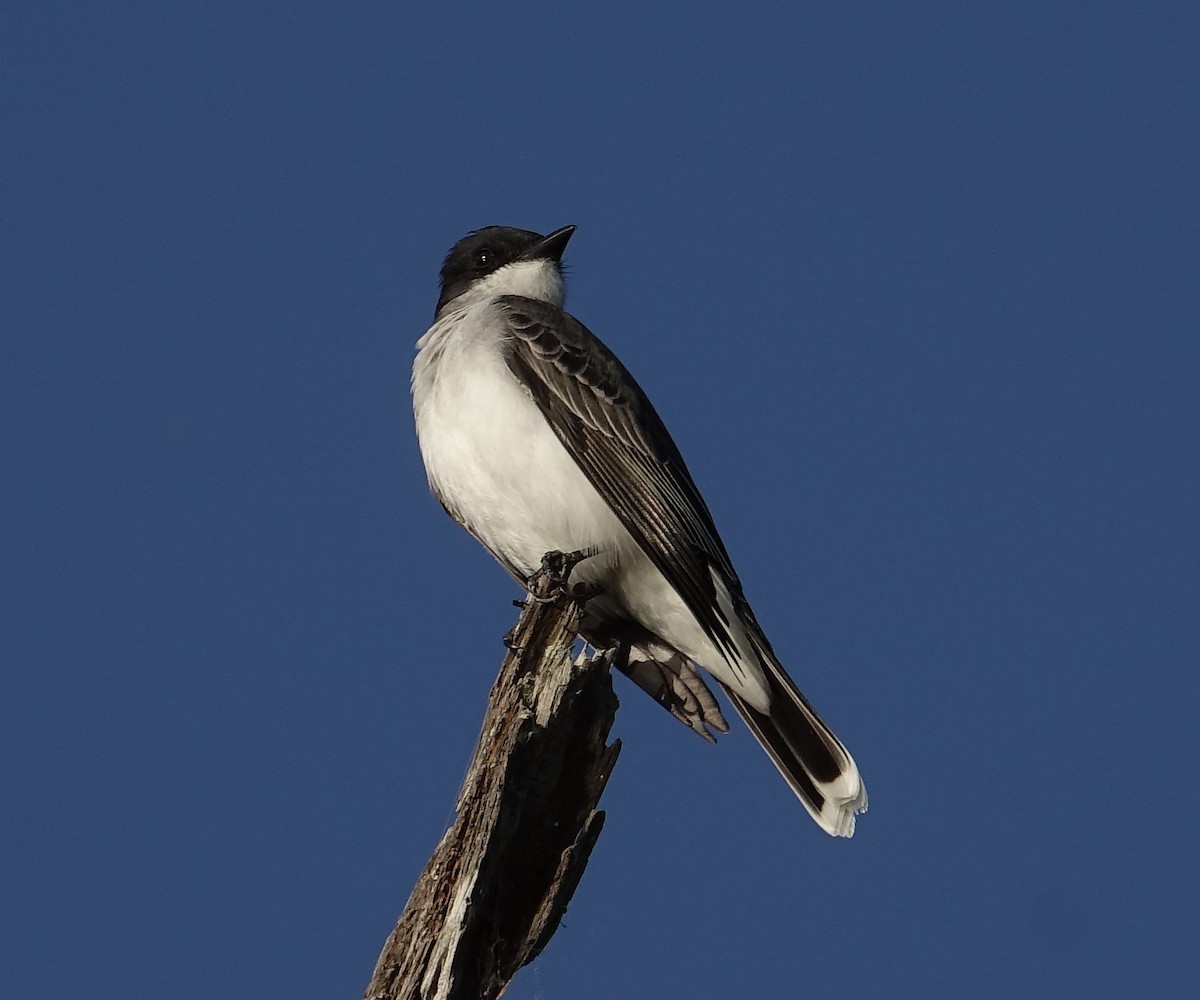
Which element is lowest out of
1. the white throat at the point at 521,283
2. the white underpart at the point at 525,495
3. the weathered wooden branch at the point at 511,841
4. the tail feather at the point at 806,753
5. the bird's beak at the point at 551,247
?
the weathered wooden branch at the point at 511,841

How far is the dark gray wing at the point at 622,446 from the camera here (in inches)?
315

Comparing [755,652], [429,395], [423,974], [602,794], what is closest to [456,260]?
[429,395]

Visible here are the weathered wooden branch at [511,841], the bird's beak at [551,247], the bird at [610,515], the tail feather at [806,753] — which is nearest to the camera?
the weathered wooden branch at [511,841]

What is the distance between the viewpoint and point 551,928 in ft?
18.8

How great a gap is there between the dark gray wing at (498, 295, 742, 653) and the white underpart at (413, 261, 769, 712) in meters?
0.10

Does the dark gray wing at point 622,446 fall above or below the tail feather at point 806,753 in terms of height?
above

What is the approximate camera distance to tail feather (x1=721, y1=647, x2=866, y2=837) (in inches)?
306

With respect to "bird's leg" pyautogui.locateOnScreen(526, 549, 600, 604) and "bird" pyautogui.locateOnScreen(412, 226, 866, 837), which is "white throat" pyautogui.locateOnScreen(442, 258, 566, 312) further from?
"bird's leg" pyautogui.locateOnScreen(526, 549, 600, 604)

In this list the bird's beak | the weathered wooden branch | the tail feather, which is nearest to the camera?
the weathered wooden branch

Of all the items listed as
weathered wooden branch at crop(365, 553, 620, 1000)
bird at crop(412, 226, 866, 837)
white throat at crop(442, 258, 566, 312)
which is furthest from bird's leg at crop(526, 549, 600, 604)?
white throat at crop(442, 258, 566, 312)

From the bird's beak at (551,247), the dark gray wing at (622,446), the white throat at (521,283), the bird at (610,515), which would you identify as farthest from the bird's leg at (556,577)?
the bird's beak at (551,247)

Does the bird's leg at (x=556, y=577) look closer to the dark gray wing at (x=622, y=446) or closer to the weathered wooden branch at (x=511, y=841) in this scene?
the dark gray wing at (x=622, y=446)

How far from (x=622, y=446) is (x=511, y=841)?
298 cm

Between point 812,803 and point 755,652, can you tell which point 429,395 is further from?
point 812,803
